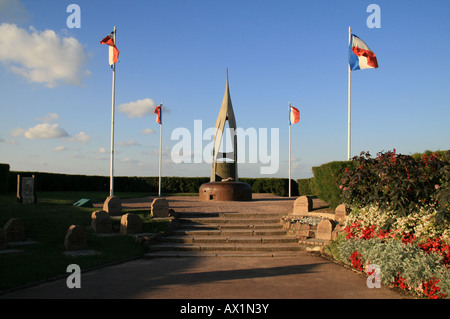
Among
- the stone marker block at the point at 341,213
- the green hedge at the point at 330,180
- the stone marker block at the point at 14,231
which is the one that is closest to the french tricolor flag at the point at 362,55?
the green hedge at the point at 330,180

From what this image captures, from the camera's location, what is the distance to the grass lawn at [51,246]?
6.34m

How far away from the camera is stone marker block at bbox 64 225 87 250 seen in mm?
8172

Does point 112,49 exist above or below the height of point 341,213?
above

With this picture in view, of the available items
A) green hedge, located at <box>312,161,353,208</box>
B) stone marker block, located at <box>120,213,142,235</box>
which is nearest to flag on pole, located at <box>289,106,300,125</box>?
green hedge, located at <box>312,161,353,208</box>

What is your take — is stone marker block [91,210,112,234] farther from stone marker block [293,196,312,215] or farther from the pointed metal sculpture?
the pointed metal sculpture

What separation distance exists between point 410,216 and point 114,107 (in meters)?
13.8

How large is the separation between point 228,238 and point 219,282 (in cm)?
360

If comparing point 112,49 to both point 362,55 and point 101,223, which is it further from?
point 362,55

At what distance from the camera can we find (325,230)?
30.9 feet

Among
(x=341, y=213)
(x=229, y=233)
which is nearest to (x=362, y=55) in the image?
(x=341, y=213)

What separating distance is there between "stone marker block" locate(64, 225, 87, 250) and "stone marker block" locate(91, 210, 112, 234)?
137 centimetres

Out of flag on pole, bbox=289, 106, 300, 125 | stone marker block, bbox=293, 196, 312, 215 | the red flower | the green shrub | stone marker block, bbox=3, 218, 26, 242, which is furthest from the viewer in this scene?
flag on pole, bbox=289, 106, 300, 125

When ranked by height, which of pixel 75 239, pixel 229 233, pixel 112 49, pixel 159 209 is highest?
pixel 112 49

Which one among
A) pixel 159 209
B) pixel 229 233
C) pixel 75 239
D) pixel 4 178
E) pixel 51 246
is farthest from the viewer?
pixel 4 178
